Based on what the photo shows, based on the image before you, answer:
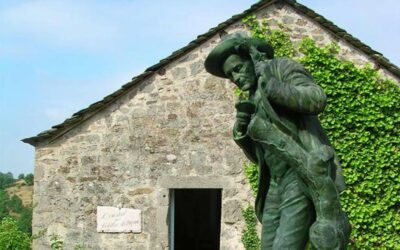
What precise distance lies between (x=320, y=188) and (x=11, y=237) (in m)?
6.65

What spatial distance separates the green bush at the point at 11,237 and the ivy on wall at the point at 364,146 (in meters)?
3.22

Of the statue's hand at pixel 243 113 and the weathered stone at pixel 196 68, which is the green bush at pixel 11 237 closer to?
the weathered stone at pixel 196 68

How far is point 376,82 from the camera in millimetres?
8953

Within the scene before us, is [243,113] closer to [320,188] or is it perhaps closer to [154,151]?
[320,188]

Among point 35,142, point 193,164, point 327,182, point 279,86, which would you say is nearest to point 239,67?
point 279,86

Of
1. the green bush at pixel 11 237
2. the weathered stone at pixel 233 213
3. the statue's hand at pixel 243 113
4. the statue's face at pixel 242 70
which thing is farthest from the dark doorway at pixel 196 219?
the statue's face at pixel 242 70

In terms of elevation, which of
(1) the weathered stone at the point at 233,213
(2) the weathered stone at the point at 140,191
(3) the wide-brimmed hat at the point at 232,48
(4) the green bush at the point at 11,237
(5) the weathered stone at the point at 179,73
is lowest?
(4) the green bush at the point at 11,237

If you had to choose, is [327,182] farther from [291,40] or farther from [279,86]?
[291,40]

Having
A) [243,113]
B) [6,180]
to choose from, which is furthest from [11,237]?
[6,180]

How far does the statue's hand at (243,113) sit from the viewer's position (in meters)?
3.73

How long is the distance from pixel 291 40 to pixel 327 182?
6118mm

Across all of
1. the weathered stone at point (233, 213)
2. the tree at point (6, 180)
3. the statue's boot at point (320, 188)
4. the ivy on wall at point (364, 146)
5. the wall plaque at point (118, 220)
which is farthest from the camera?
the tree at point (6, 180)

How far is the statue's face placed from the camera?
378 centimetres

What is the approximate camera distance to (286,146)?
354 centimetres
